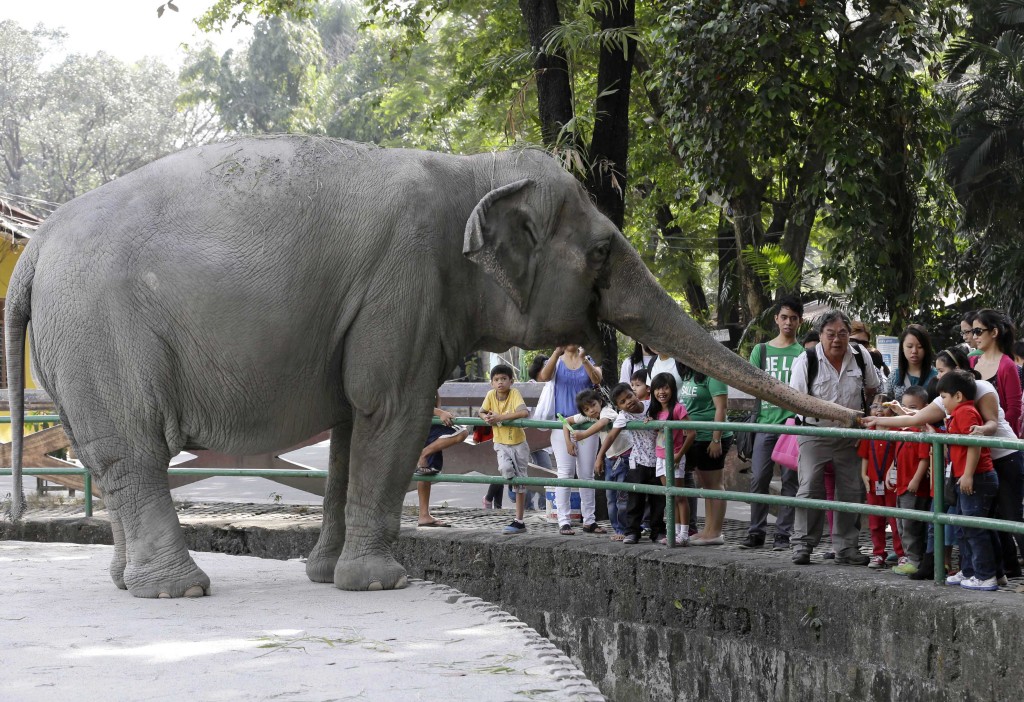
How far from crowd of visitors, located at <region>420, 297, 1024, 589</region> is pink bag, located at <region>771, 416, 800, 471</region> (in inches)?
5.1

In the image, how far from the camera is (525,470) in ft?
32.3

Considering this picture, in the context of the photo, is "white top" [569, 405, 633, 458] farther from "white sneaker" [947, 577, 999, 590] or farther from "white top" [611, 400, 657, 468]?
"white sneaker" [947, 577, 999, 590]

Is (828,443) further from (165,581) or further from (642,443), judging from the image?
(165,581)

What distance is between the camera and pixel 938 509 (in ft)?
21.4

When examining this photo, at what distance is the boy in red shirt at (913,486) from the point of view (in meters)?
7.02

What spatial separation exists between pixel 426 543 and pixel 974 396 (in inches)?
158

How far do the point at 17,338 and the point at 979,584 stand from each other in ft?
16.0

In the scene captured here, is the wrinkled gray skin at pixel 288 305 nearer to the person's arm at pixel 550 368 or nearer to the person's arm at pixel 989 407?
the person's arm at pixel 989 407

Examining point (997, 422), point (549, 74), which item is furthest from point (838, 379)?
point (549, 74)

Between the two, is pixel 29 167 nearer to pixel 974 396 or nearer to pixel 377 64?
pixel 377 64

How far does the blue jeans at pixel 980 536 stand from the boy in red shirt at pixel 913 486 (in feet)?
0.86

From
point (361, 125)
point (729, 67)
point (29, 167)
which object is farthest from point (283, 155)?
point (29, 167)

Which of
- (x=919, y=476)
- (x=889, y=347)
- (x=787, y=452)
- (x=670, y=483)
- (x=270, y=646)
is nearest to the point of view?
(x=270, y=646)

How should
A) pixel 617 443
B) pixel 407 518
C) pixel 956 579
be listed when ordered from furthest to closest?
pixel 407 518, pixel 617 443, pixel 956 579
